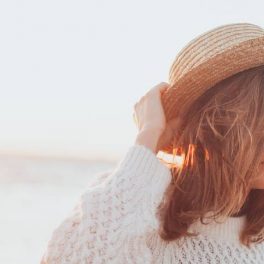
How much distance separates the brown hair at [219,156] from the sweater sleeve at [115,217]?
0.09 meters

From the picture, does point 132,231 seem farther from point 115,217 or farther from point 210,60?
point 210,60

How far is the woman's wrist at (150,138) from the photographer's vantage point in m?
1.53

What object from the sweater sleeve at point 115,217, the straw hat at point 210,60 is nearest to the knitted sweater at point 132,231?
the sweater sleeve at point 115,217

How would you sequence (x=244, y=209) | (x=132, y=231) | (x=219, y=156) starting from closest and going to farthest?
(x=132, y=231), (x=219, y=156), (x=244, y=209)

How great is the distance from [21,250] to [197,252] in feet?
15.5

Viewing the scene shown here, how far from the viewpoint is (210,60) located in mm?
1475

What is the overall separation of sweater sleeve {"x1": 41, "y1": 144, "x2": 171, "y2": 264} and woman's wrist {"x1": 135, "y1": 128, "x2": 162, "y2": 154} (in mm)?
32

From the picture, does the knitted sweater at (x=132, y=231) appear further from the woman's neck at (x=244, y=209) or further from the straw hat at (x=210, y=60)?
the straw hat at (x=210, y=60)

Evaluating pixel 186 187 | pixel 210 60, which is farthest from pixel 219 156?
pixel 210 60

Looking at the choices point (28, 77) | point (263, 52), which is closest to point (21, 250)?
point (28, 77)

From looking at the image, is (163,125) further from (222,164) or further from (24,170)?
(24,170)

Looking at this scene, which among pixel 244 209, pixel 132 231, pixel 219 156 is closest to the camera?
pixel 132 231

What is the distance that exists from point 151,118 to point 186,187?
19 cm

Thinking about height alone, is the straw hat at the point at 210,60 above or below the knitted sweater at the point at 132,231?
above
